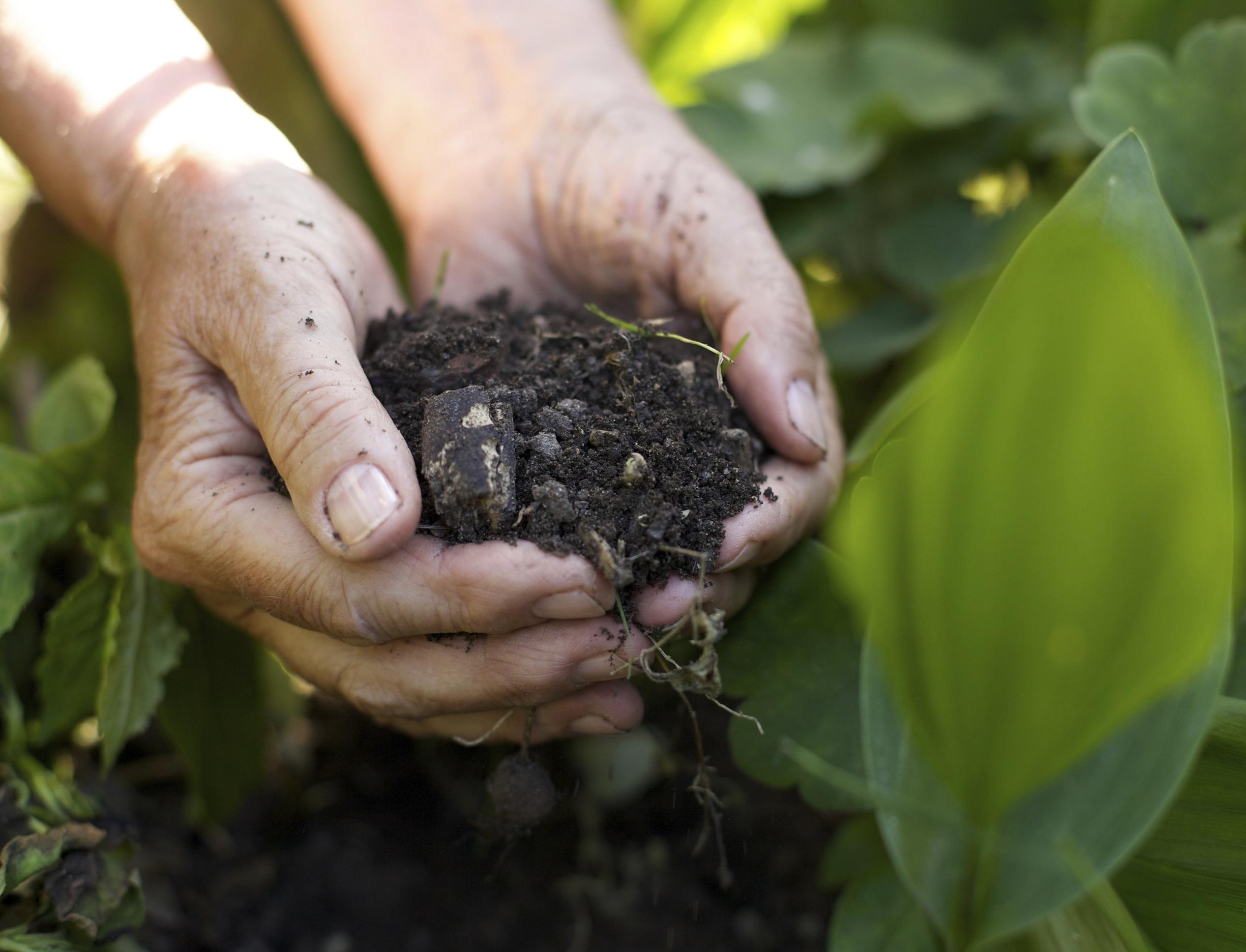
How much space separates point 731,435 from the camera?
0.82 m

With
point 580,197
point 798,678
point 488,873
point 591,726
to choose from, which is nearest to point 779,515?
point 798,678

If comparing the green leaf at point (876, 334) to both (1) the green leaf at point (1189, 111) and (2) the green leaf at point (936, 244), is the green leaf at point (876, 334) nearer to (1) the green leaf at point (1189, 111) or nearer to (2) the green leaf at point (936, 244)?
(2) the green leaf at point (936, 244)

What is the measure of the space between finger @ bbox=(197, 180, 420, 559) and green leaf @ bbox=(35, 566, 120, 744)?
0.33 m

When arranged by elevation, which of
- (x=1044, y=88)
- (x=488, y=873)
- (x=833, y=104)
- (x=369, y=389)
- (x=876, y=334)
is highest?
(x=369, y=389)

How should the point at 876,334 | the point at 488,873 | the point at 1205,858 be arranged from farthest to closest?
the point at 876,334 < the point at 488,873 < the point at 1205,858

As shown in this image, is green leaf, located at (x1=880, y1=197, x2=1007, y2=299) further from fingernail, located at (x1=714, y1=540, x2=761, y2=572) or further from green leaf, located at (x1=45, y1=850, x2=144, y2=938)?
green leaf, located at (x1=45, y1=850, x2=144, y2=938)

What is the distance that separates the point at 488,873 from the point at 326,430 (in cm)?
70

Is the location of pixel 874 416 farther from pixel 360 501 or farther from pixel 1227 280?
pixel 360 501

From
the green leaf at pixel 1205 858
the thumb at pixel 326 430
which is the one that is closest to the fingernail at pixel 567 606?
the thumb at pixel 326 430

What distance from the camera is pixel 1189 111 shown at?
3.31 ft

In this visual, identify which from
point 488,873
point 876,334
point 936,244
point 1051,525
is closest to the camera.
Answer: point 1051,525

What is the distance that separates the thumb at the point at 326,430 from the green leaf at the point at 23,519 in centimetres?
36

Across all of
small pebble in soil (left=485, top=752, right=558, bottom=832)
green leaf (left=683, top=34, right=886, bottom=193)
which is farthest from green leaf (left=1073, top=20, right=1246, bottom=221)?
small pebble in soil (left=485, top=752, right=558, bottom=832)

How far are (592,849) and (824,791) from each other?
447 mm
